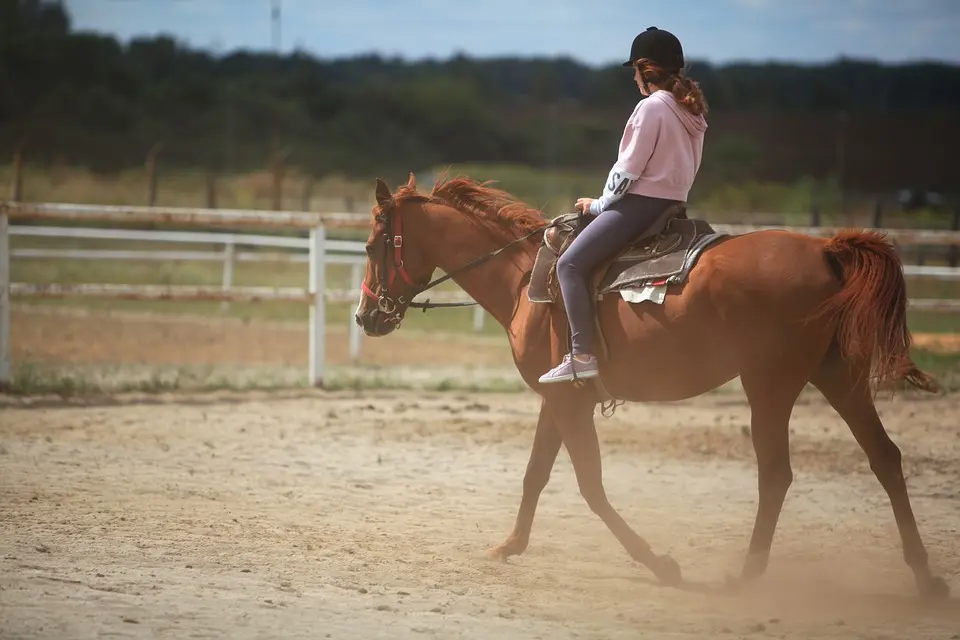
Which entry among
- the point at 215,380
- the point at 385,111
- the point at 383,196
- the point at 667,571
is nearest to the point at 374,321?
the point at 383,196

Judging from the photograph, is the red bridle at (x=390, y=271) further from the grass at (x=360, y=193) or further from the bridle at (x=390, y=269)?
the grass at (x=360, y=193)

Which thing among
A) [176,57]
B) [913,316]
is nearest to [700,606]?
[913,316]

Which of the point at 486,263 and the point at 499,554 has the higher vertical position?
the point at 486,263

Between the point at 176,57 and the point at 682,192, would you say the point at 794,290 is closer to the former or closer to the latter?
the point at 682,192

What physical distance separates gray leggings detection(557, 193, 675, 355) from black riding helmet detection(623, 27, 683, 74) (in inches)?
27.0

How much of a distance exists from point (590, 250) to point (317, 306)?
6.34 meters

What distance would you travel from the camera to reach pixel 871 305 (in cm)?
502

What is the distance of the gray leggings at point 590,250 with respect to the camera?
17.8 ft

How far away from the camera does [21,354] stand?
1289 centimetres

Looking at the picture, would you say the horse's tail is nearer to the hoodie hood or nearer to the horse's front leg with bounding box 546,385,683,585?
the hoodie hood

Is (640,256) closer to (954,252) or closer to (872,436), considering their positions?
(872,436)

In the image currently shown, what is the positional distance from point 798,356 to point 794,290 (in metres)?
0.32

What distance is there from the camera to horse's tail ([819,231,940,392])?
198 inches

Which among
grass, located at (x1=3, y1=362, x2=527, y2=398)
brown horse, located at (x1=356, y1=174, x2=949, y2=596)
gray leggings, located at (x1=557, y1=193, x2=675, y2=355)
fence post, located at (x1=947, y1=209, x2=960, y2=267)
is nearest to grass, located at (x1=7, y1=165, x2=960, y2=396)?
grass, located at (x1=3, y1=362, x2=527, y2=398)
